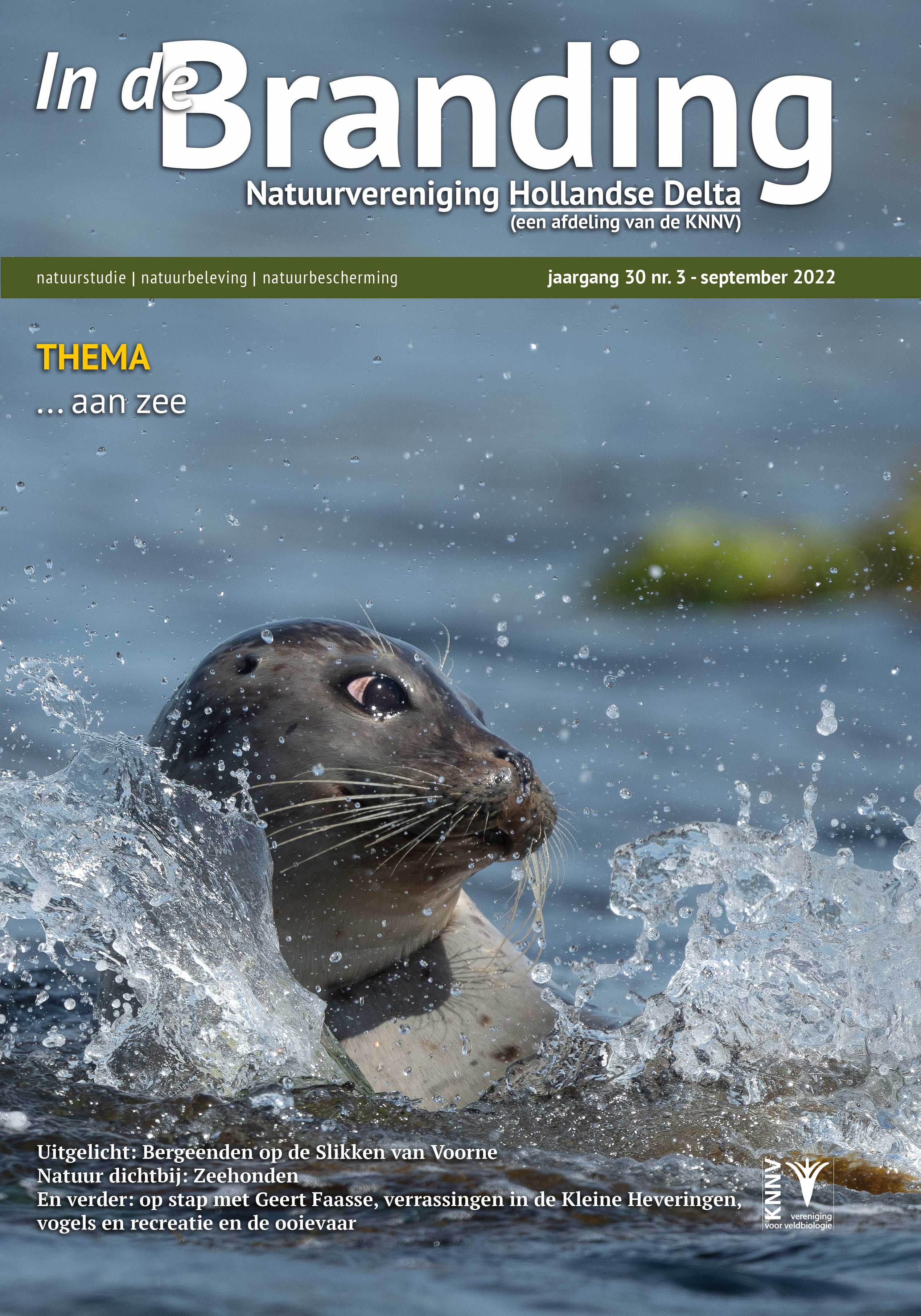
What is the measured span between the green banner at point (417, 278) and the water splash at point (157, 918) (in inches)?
91.3

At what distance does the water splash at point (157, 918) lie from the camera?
12.8 feet

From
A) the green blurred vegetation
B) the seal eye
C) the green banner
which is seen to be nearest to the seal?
the seal eye

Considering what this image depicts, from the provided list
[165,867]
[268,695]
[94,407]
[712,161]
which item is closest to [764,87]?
[712,161]

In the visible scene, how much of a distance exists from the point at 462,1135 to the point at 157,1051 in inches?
31.9

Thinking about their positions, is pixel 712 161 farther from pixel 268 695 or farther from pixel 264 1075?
pixel 264 1075

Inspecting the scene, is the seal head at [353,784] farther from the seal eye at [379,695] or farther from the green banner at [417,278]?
the green banner at [417,278]

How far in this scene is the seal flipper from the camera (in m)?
4.20

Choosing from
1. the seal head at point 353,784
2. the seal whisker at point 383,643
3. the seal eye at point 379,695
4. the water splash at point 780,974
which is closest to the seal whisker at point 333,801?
the seal head at point 353,784

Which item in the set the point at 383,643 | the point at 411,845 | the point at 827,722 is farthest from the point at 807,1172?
the point at 827,722

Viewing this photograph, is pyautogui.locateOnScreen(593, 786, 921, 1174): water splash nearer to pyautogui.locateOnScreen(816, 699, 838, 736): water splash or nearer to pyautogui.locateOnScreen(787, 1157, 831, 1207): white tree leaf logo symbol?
pyautogui.locateOnScreen(787, 1157, 831, 1207): white tree leaf logo symbol

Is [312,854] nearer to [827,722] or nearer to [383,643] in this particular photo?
[383,643]

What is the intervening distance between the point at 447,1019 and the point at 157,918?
2.87 ft

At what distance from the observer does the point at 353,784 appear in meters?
3.97

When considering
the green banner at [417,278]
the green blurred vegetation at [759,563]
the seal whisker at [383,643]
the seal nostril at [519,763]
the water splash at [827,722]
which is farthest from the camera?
the green blurred vegetation at [759,563]
